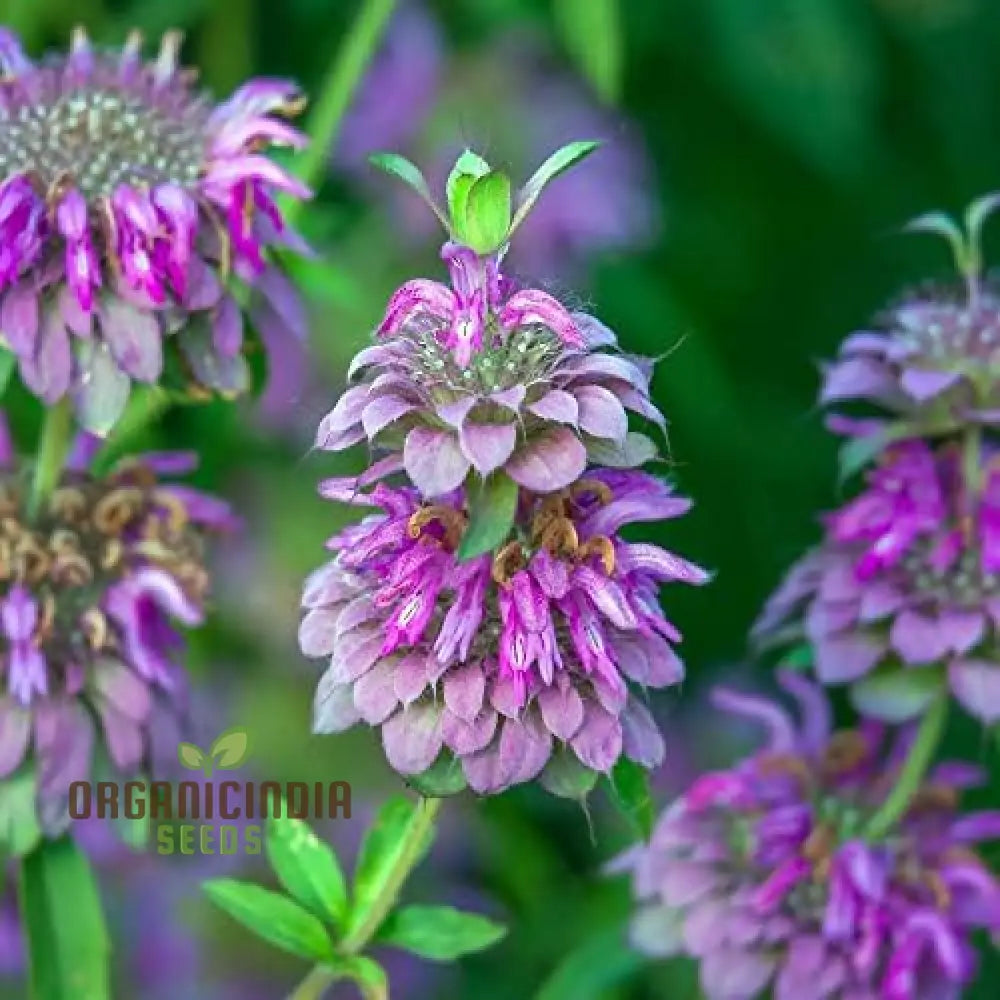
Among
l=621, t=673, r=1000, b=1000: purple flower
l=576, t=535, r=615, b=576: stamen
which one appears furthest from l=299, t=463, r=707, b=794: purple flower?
l=621, t=673, r=1000, b=1000: purple flower

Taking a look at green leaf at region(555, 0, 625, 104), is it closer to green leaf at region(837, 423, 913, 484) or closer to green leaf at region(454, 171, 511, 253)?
green leaf at region(837, 423, 913, 484)

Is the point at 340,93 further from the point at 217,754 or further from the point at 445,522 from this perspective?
the point at 445,522

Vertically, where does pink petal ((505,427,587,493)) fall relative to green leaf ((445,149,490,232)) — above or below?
below

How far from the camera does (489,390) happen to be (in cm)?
105

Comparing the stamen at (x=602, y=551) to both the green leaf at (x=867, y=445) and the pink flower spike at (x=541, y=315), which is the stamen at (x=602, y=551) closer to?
the pink flower spike at (x=541, y=315)

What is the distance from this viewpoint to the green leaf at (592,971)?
1543mm

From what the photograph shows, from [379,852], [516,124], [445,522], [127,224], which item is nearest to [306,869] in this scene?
[379,852]

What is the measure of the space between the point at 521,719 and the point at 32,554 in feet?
1.37

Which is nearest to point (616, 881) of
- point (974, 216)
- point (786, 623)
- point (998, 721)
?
point (786, 623)

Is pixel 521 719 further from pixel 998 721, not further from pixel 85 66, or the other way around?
pixel 85 66

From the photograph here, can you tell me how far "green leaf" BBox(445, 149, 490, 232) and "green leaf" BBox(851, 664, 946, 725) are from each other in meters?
0.56

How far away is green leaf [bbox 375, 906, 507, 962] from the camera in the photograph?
49.0 inches

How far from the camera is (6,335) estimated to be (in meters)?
1.27

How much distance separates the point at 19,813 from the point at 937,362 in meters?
0.64
